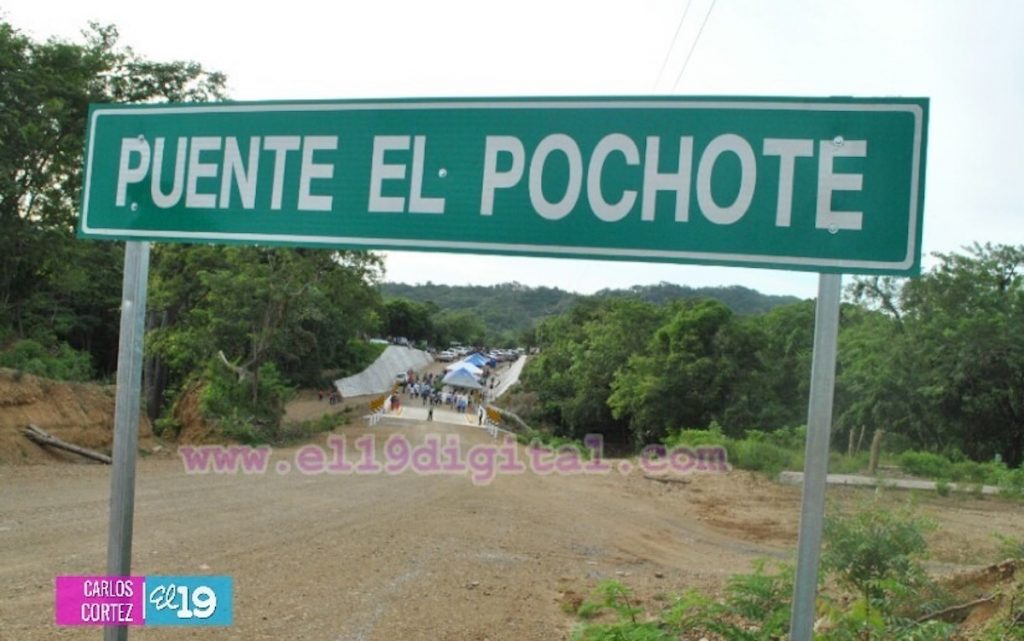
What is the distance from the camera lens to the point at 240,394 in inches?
687

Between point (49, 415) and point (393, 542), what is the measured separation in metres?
7.40

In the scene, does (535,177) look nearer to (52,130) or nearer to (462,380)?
(52,130)

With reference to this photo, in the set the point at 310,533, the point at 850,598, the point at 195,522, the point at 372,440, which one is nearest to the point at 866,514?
the point at 850,598

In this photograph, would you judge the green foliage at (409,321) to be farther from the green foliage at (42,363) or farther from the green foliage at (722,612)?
the green foliage at (722,612)

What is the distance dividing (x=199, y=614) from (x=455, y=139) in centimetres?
153

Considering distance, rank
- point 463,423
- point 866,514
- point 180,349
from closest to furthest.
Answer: point 866,514 → point 180,349 → point 463,423

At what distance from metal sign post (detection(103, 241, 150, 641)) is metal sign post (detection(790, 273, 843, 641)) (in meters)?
1.35

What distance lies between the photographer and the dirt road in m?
4.92

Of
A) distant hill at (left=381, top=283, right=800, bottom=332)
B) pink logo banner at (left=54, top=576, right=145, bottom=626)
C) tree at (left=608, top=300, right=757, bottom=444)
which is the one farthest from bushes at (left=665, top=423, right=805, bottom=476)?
distant hill at (left=381, top=283, right=800, bottom=332)

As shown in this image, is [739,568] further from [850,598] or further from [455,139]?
[455,139]

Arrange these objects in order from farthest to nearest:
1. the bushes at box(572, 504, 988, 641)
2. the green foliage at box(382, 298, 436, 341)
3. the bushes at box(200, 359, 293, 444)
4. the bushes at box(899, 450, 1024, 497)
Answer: the green foliage at box(382, 298, 436, 341) → the bushes at box(200, 359, 293, 444) → the bushes at box(899, 450, 1024, 497) → the bushes at box(572, 504, 988, 641)

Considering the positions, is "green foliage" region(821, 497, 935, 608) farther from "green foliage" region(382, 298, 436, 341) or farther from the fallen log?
"green foliage" region(382, 298, 436, 341)

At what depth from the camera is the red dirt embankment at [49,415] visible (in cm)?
1102

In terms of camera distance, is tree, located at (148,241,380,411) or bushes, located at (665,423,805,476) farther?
A: tree, located at (148,241,380,411)
